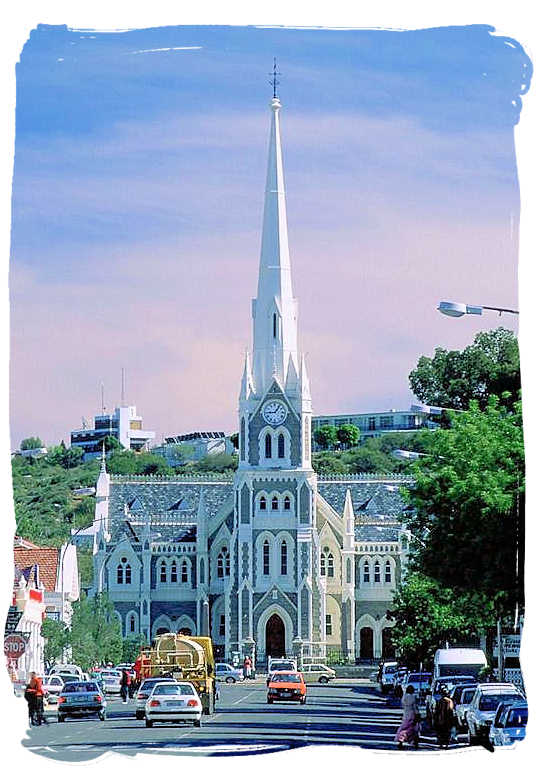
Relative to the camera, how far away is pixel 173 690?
22859 mm

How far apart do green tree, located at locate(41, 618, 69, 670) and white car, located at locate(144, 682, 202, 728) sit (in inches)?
310

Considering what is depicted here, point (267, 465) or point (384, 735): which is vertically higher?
point (267, 465)

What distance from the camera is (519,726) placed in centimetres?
1578

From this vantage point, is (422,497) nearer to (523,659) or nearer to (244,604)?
(523,659)

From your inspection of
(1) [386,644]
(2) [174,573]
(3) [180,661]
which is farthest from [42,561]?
(2) [174,573]

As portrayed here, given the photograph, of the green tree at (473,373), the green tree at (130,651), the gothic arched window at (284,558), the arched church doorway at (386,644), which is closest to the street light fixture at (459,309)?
the green tree at (473,373)

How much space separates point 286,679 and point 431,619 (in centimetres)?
428

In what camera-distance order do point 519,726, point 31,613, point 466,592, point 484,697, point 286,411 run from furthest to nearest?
point 286,411 < point 466,592 < point 31,613 < point 484,697 < point 519,726

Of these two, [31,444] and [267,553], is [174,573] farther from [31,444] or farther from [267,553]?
[31,444]

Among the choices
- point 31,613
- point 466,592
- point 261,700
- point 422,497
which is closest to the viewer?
point 31,613

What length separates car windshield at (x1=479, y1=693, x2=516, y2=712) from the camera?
17.5 m

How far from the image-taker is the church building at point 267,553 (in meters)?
74.2

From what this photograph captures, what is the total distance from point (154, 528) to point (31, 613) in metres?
55.5

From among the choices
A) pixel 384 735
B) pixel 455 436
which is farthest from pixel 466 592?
pixel 384 735
